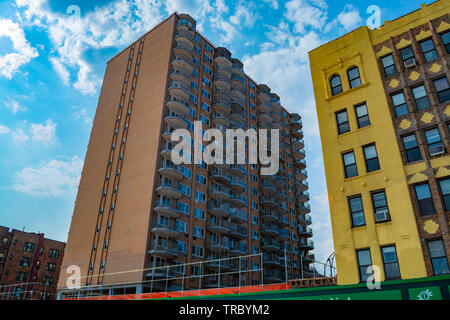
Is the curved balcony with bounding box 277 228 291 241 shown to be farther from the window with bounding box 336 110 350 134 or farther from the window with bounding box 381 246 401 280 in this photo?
the window with bounding box 381 246 401 280

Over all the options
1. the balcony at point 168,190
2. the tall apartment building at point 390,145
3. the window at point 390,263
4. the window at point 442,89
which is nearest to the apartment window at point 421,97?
the tall apartment building at point 390,145

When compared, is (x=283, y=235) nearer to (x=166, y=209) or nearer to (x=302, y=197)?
(x=302, y=197)

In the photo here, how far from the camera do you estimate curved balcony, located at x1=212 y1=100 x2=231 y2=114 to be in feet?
190

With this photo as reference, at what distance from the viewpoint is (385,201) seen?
1844cm

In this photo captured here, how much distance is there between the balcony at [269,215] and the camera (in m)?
62.0

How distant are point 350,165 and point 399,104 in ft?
14.8

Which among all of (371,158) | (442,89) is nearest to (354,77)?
(442,89)

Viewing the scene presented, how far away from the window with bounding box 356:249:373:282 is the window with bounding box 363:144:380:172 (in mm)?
4657

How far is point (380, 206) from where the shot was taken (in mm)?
18484

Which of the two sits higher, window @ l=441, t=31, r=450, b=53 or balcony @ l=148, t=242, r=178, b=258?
window @ l=441, t=31, r=450, b=53

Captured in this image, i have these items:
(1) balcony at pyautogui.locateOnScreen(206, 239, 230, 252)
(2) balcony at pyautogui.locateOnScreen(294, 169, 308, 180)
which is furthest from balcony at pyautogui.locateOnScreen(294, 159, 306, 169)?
(1) balcony at pyautogui.locateOnScreen(206, 239, 230, 252)

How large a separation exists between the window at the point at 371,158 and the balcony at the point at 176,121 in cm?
3186

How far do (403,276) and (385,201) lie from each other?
3.95 metres
